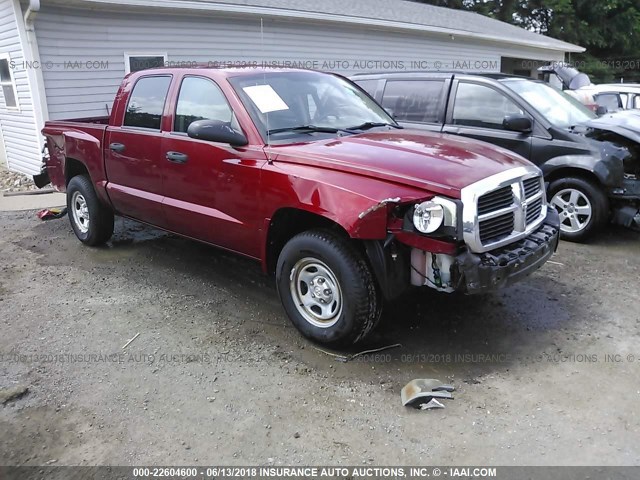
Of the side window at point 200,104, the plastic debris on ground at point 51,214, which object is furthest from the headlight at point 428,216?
the plastic debris on ground at point 51,214

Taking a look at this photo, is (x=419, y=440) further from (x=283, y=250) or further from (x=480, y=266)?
(x=283, y=250)

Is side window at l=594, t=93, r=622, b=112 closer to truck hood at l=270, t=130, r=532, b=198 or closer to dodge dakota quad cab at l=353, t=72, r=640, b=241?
dodge dakota quad cab at l=353, t=72, r=640, b=241

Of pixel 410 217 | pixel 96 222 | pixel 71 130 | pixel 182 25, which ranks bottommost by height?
pixel 96 222

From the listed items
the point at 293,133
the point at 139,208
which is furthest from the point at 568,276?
the point at 139,208

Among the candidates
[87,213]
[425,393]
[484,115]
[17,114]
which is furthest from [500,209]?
[17,114]

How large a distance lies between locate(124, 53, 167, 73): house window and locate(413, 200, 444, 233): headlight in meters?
8.09

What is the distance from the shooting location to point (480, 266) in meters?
3.37

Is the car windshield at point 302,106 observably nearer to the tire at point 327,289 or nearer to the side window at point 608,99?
the tire at point 327,289

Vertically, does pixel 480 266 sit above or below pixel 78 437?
above

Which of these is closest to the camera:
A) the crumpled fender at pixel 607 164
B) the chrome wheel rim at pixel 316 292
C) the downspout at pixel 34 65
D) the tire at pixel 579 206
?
the chrome wheel rim at pixel 316 292

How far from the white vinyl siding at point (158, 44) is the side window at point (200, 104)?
11.9ft

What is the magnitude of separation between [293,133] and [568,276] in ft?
9.71

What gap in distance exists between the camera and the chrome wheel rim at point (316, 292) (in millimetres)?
3777

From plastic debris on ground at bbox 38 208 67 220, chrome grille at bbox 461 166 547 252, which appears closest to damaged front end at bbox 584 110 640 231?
chrome grille at bbox 461 166 547 252
